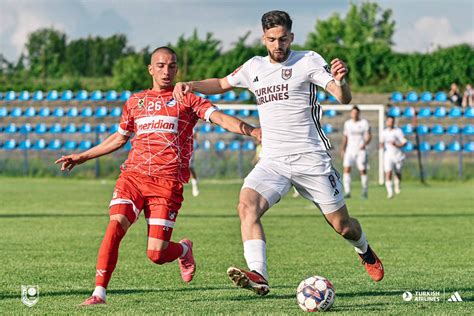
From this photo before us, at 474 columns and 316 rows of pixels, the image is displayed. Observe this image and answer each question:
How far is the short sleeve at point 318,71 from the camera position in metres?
8.24

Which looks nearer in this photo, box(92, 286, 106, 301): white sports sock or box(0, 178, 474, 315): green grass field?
box(92, 286, 106, 301): white sports sock

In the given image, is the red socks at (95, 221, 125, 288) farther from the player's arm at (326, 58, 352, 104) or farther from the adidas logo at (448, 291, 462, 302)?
the adidas logo at (448, 291, 462, 302)

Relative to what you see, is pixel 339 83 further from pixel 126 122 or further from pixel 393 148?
pixel 393 148

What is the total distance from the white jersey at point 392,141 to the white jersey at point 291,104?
20692mm

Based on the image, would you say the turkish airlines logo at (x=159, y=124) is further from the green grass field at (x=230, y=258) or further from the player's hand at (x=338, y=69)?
the player's hand at (x=338, y=69)

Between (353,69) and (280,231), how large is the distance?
34.1 m

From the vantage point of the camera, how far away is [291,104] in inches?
332

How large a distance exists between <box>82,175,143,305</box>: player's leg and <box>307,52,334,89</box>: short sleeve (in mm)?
1718

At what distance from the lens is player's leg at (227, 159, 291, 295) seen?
7.87 m

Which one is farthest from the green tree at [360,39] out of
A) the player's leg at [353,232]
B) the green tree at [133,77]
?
the player's leg at [353,232]

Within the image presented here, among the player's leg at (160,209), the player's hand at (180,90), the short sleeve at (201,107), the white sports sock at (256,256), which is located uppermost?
the player's hand at (180,90)

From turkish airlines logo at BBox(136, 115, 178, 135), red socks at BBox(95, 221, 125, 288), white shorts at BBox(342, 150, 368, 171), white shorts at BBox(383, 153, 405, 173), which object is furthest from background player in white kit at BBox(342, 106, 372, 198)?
red socks at BBox(95, 221, 125, 288)

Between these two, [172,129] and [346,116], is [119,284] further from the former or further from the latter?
[346,116]

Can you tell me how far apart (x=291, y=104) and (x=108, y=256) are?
1899 mm
